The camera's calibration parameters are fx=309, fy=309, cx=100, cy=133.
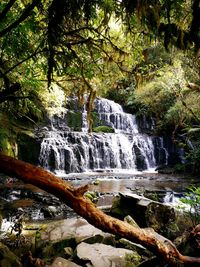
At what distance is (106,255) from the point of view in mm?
4699

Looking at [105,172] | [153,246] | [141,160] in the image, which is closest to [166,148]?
[141,160]

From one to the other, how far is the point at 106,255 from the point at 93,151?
510 inches

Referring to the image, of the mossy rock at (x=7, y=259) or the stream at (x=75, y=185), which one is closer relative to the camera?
the mossy rock at (x=7, y=259)

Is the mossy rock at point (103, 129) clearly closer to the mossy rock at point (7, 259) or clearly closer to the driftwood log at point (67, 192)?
the mossy rock at point (7, 259)

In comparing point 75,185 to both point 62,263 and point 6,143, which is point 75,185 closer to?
point 6,143

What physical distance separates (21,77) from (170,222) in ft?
13.7

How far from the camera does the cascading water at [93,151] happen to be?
650 inches

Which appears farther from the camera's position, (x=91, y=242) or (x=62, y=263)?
(x=91, y=242)

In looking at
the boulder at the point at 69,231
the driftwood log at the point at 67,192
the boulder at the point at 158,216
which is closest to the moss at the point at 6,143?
the boulder at the point at 69,231

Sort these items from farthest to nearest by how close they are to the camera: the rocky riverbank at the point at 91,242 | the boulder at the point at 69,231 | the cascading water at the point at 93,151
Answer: the cascading water at the point at 93,151 → the boulder at the point at 69,231 → the rocky riverbank at the point at 91,242

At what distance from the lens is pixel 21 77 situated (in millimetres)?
5441

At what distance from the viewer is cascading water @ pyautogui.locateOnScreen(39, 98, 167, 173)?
650 inches

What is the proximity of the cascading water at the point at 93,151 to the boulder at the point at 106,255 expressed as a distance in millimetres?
11357

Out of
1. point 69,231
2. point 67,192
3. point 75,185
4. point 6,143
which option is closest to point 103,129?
point 75,185
